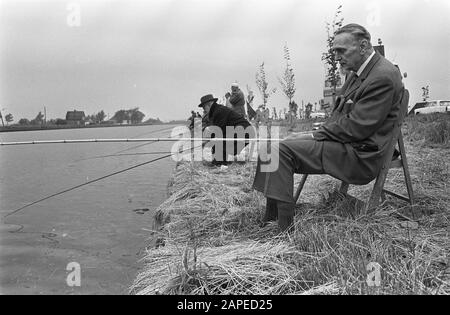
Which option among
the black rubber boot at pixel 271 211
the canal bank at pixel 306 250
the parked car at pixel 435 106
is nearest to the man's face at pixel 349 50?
the canal bank at pixel 306 250

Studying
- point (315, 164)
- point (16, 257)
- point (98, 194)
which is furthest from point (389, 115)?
point (98, 194)

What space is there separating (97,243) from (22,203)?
383cm

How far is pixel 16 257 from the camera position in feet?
12.6

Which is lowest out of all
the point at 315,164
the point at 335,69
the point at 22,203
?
the point at 22,203

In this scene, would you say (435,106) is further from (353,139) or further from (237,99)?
(353,139)

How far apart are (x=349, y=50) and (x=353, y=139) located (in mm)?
650

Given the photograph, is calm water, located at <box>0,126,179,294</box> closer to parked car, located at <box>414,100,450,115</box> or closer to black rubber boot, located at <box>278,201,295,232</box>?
black rubber boot, located at <box>278,201,295,232</box>

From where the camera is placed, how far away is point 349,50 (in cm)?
305

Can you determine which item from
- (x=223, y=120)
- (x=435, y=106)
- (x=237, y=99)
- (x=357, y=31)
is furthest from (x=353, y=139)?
(x=435, y=106)

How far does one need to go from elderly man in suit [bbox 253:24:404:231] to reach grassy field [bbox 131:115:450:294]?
0.31 metres

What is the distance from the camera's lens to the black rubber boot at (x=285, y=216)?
290 cm

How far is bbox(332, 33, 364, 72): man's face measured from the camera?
303 cm

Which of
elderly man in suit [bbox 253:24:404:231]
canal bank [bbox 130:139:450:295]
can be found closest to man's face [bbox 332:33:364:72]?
elderly man in suit [bbox 253:24:404:231]
